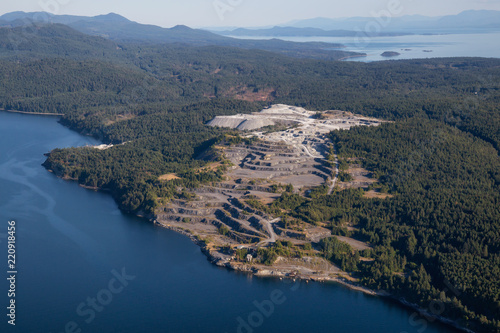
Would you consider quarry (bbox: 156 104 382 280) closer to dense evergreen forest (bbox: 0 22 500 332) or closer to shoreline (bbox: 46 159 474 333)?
shoreline (bbox: 46 159 474 333)

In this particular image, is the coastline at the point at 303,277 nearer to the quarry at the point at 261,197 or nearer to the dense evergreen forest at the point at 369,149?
the quarry at the point at 261,197

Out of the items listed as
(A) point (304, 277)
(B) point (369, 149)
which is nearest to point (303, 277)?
(A) point (304, 277)

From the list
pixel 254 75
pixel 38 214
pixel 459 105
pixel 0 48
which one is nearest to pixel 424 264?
pixel 38 214

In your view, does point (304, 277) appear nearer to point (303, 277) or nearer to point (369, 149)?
point (303, 277)

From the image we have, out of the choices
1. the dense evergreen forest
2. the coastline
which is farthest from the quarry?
the dense evergreen forest

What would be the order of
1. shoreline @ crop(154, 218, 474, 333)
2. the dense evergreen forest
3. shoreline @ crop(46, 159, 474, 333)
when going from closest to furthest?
shoreline @ crop(46, 159, 474, 333) → shoreline @ crop(154, 218, 474, 333) → the dense evergreen forest

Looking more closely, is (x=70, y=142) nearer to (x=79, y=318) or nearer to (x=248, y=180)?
(x=248, y=180)
